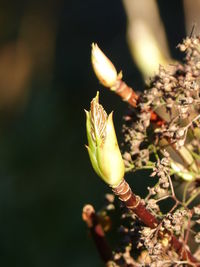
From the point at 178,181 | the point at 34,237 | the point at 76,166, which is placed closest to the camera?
the point at 178,181

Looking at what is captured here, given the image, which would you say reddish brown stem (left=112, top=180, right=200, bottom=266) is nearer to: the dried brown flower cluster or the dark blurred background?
the dried brown flower cluster

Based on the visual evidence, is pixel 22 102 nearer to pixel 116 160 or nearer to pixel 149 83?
pixel 149 83

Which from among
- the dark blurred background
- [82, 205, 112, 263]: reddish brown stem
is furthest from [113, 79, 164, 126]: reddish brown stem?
the dark blurred background

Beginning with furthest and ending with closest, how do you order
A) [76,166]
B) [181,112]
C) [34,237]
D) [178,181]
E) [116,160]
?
[76,166] → [34,237] → [178,181] → [181,112] → [116,160]

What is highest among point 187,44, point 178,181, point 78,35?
point 78,35

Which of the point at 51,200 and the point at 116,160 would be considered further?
the point at 51,200

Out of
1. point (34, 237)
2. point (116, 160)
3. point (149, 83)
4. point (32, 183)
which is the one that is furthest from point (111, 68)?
point (32, 183)

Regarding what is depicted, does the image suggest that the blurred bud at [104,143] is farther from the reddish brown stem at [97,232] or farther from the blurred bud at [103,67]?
the reddish brown stem at [97,232]

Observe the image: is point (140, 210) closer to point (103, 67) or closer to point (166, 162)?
point (166, 162)
